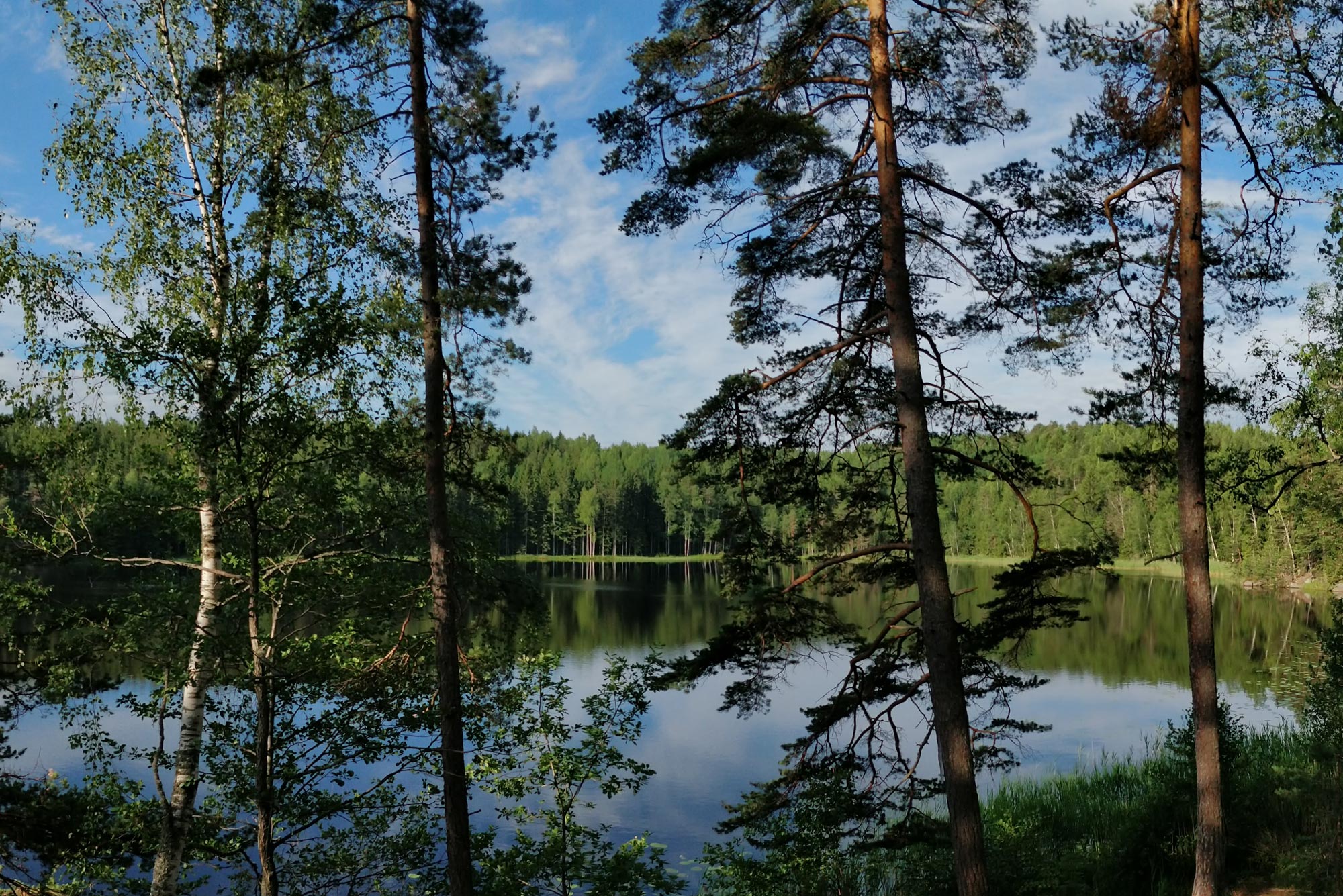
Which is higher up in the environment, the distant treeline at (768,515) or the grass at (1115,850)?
the distant treeline at (768,515)

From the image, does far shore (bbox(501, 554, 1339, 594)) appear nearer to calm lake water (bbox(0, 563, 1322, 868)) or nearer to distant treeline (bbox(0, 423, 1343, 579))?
distant treeline (bbox(0, 423, 1343, 579))

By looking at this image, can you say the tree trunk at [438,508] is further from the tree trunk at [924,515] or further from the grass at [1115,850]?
the tree trunk at [924,515]

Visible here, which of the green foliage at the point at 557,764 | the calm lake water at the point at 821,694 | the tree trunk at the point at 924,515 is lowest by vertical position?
the calm lake water at the point at 821,694

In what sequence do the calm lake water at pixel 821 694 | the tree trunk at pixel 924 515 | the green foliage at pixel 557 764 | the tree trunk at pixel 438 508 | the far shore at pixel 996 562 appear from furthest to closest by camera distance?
the far shore at pixel 996 562
the calm lake water at pixel 821 694
the green foliage at pixel 557 764
the tree trunk at pixel 438 508
the tree trunk at pixel 924 515

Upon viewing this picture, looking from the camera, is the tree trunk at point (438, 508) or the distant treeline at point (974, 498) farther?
the distant treeline at point (974, 498)

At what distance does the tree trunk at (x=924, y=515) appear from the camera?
6.64 m

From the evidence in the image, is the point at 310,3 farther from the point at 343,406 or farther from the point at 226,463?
the point at 226,463

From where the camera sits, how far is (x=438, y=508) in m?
7.75

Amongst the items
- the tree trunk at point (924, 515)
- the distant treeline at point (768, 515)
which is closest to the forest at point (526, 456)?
the tree trunk at point (924, 515)

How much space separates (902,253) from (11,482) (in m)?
10.4

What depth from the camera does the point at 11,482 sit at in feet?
33.7

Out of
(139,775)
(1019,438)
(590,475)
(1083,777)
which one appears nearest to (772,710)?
(1083,777)

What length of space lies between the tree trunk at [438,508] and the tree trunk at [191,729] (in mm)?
1767

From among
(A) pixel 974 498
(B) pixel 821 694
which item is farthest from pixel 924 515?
(A) pixel 974 498
